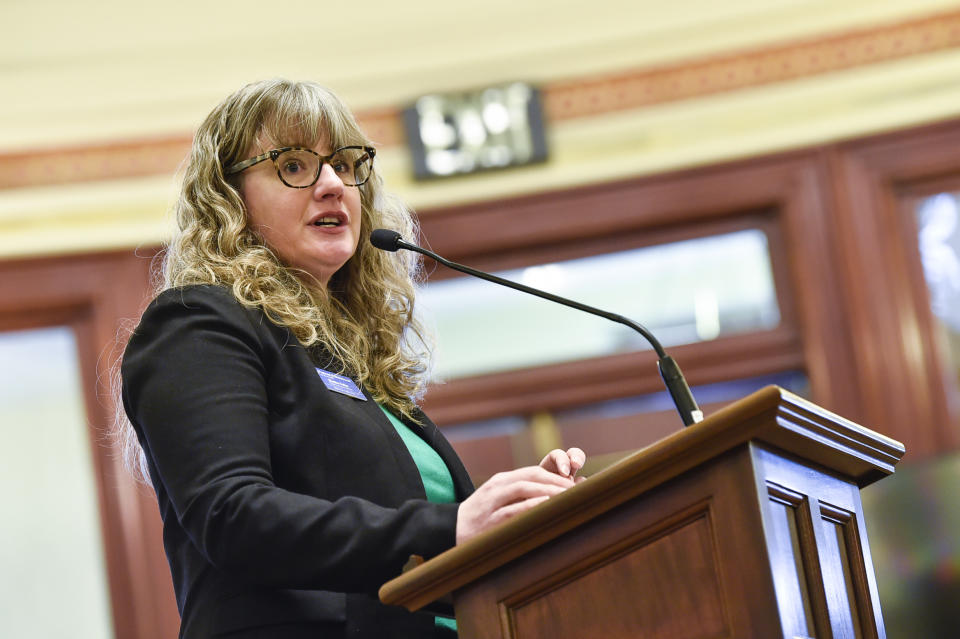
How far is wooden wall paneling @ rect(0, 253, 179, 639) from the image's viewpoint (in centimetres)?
420

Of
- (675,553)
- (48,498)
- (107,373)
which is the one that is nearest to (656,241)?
(107,373)

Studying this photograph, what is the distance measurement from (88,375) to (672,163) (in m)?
2.03

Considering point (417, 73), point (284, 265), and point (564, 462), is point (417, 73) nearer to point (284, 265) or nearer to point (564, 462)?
point (284, 265)

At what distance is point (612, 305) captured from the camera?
4.50 metres

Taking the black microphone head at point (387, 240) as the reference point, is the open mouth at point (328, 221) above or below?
above

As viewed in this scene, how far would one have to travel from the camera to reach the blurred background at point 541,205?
4.30 meters

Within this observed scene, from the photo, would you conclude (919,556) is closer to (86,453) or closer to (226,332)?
(86,453)

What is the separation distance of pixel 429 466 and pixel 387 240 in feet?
1.03

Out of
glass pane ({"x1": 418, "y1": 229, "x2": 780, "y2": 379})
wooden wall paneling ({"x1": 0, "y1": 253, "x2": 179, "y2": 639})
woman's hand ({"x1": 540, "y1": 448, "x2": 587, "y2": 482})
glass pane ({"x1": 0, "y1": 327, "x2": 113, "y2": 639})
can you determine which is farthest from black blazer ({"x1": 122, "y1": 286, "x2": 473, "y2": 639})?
glass pane ({"x1": 0, "y1": 327, "x2": 113, "y2": 639})

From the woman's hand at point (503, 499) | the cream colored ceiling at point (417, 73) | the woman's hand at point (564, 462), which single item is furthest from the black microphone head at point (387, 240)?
the cream colored ceiling at point (417, 73)

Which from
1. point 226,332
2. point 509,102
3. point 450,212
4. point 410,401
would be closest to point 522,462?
point 450,212

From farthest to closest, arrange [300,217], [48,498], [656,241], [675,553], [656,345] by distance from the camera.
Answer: [656,241] < [48,498] < [300,217] < [656,345] < [675,553]

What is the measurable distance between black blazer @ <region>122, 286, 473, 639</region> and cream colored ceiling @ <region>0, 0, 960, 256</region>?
295 centimetres

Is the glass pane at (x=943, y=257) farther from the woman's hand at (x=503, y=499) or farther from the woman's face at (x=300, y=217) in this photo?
the woman's hand at (x=503, y=499)
